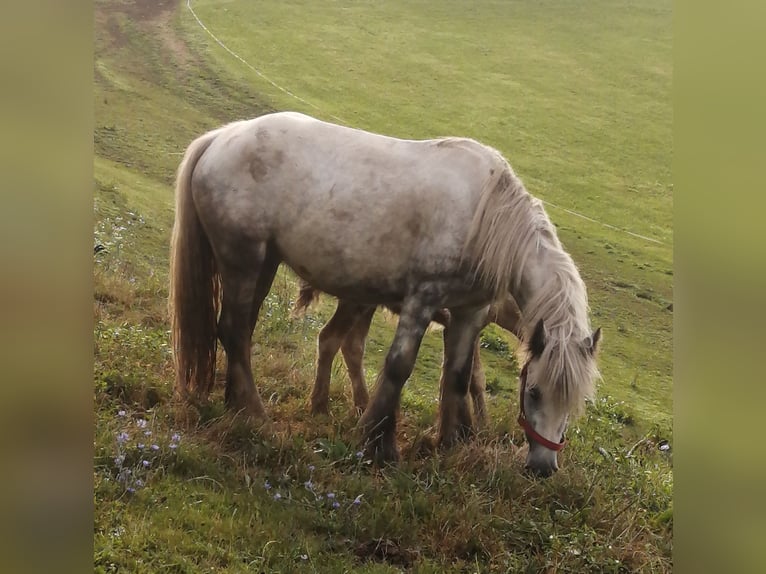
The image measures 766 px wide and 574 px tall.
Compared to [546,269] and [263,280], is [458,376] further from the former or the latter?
[263,280]

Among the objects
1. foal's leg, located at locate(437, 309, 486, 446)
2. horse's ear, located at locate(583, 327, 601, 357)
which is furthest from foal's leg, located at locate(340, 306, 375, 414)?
horse's ear, located at locate(583, 327, 601, 357)

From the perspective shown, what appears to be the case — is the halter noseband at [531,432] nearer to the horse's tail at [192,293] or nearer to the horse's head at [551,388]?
the horse's head at [551,388]

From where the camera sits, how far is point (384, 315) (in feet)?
15.5

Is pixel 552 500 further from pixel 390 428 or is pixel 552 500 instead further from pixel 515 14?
pixel 515 14

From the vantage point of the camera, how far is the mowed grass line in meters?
7.29

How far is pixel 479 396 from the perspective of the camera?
451cm

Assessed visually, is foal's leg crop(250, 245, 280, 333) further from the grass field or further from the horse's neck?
the horse's neck

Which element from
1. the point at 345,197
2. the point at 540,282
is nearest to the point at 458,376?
the point at 540,282

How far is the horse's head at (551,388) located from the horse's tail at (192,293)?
5.74 ft

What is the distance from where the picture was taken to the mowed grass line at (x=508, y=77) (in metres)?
7.29

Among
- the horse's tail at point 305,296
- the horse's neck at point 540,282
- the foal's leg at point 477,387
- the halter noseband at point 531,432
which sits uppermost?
the horse's neck at point 540,282

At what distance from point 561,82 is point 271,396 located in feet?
18.0

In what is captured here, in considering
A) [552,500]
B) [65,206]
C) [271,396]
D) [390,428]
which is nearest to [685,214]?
[65,206]

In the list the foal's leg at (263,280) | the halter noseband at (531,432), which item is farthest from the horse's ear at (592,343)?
the foal's leg at (263,280)
